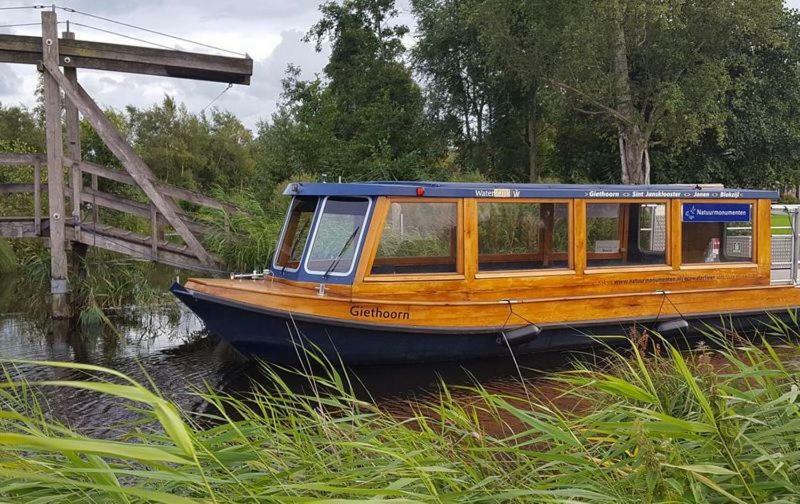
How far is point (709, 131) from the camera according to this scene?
25188 mm

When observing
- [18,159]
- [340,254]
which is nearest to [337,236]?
[340,254]

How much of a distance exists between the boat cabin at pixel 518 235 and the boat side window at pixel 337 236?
0.04 ft

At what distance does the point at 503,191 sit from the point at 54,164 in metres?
6.79

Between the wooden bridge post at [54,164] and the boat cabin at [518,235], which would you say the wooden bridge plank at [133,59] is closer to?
the wooden bridge post at [54,164]

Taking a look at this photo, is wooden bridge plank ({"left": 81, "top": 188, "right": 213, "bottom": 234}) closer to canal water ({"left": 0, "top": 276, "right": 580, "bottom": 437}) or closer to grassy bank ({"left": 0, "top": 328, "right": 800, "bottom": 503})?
canal water ({"left": 0, "top": 276, "right": 580, "bottom": 437})

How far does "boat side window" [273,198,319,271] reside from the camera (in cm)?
907

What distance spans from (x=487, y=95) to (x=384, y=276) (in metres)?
22.8

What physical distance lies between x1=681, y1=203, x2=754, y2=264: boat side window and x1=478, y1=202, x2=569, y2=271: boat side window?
5.40 ft

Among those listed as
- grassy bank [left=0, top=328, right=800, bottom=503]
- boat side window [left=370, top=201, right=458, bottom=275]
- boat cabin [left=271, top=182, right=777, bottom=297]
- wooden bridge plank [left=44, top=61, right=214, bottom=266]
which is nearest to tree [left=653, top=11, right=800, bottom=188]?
boat cabin [left=271, top=182, right=777, bottom=297]

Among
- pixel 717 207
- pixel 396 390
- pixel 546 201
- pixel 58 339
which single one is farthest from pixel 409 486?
pixel 58 339

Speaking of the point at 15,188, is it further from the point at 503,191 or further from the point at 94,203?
the point at 503,191

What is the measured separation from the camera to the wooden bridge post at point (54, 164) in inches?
450

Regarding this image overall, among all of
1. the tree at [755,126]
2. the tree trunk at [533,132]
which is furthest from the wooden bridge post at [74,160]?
the tree trunk at [533,132]

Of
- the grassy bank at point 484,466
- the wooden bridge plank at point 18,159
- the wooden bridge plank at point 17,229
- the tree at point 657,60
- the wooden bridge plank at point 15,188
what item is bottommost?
the grassy bank at point 484,466
